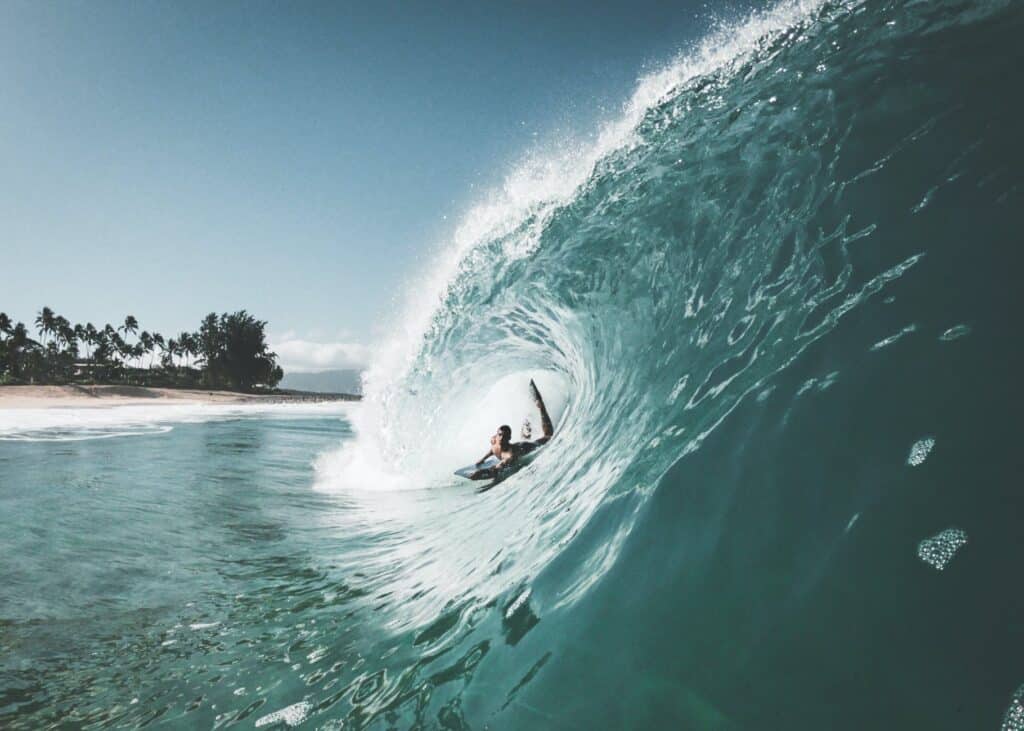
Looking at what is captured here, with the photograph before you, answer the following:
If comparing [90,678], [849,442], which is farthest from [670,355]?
[90,678]

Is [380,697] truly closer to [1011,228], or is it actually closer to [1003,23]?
[1011,228]

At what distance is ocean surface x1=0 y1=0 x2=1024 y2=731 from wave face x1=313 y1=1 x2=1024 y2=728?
16 mm

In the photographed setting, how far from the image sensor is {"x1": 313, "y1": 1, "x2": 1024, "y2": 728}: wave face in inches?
79.0

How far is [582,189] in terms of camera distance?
7.16 metres

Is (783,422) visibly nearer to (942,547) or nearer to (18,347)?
(942,547)

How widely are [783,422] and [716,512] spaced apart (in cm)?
75

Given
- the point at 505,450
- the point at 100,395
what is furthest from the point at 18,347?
the point at 505,450

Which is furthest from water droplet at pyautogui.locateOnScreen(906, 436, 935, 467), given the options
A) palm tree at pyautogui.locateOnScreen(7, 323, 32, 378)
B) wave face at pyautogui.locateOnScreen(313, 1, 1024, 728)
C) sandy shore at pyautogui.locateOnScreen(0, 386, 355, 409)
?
palm tree at pyautogui.locateOnScreen(7, 323, 32, 378)

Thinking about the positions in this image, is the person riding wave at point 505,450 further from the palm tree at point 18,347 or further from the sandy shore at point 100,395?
the palm tree at point 18,347

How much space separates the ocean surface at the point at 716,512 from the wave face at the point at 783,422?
0.05ft

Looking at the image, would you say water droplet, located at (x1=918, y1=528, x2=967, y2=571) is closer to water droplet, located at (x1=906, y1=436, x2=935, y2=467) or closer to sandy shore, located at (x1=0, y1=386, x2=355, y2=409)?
water droplet, located at (x1=906, y1=436, x2=935, y2=467)

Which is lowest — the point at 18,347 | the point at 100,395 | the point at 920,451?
the point at 920,451

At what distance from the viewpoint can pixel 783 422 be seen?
Result: 127 inches

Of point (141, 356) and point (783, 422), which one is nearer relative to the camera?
point (783, 422)
